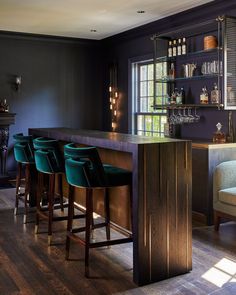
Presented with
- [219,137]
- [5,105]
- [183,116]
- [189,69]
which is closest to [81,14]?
[189,69]

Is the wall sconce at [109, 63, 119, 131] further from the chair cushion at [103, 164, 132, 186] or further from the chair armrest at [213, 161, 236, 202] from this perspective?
the chair cushion at [103, 164, 132, 186]

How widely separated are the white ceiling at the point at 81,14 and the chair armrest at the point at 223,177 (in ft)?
7.02

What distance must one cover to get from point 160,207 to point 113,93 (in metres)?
4.52

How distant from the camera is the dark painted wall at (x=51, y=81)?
6.71 metres

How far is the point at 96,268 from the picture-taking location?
313 centimetres

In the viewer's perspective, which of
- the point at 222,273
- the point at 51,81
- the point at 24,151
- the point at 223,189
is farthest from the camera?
the point at 51,81

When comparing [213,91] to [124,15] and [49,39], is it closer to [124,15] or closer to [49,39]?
[124,15]

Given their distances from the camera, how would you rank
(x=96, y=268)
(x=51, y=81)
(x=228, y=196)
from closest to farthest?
(x=96, y=268) < (x=228, y=196) < (x=51, y=81)

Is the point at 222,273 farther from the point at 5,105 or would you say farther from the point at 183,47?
the point at 5,105

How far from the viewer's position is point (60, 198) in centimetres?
441

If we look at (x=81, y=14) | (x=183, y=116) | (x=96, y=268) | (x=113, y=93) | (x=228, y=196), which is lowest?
(x=96, y=268)

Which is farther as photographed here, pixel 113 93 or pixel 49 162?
pixel 113 93

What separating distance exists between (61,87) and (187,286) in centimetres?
511

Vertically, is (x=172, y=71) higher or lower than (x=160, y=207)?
higher
